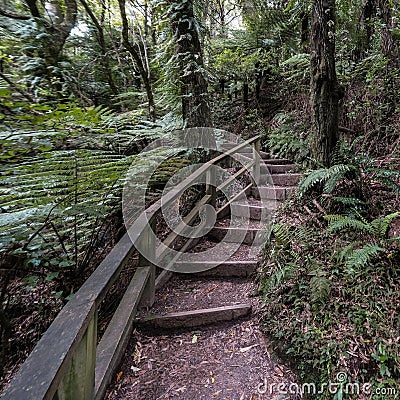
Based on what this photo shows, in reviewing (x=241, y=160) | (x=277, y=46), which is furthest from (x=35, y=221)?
(x=277, y=46)

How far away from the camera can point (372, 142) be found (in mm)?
5004

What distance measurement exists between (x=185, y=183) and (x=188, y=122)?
2.01 metres

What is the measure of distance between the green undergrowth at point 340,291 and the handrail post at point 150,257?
43.0 inches

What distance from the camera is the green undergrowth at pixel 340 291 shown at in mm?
1975

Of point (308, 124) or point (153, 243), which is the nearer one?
point (153, 243)

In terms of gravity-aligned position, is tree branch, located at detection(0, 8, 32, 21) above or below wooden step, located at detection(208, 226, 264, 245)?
above

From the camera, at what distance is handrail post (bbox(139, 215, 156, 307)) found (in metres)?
2.54

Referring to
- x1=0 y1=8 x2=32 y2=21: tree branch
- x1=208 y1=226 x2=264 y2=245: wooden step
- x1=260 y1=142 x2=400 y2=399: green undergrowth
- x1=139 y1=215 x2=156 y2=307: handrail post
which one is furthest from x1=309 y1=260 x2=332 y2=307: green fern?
x1=0 y1=8 x2=32 y2=21: tree branch

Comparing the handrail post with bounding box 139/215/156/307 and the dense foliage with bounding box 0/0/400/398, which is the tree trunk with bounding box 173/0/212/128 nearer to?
the dense foliage with bounding box 0/0/400/398

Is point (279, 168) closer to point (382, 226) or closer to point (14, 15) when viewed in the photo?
point (382, 226)

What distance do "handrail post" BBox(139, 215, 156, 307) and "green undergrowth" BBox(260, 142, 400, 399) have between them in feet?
3.58

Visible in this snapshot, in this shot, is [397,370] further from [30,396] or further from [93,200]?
[93,200]

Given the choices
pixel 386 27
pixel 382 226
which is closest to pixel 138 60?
pixel 386 27

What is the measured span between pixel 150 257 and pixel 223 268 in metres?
1.08
